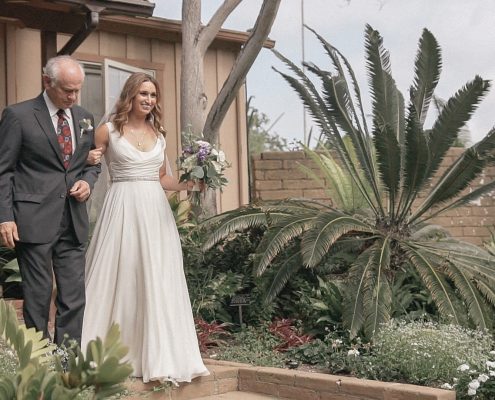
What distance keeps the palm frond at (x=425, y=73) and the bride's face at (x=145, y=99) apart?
3155mm

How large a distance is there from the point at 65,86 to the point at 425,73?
4.42 meters

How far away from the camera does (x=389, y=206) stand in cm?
871

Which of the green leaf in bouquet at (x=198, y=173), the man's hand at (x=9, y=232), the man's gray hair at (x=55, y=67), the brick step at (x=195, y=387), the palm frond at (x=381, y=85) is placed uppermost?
the palm frond at (x=381, y=85)

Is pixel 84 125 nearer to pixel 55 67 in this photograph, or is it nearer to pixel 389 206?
pixel 55 67

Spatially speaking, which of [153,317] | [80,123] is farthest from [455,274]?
[80,123]

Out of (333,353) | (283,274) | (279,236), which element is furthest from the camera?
(283,274)

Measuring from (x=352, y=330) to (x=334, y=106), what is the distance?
8.02 feet

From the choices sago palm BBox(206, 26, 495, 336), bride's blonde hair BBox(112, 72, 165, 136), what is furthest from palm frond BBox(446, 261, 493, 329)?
bride's blonde hair BBox(112, 72, 165, 136)

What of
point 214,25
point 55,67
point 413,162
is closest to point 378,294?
point 413,162

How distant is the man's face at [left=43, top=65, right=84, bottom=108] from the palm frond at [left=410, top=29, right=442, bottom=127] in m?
3.92

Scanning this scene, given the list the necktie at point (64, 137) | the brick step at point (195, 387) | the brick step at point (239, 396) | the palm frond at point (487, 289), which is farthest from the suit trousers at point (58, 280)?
the palm frond at point (487, 289)

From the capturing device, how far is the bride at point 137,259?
6.01 meters

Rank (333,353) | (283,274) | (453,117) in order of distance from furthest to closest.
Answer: (453,117), (283,274), (333,353)

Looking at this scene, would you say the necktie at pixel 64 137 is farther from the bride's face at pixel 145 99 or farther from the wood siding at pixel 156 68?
the wood siding at pixel 156 68
